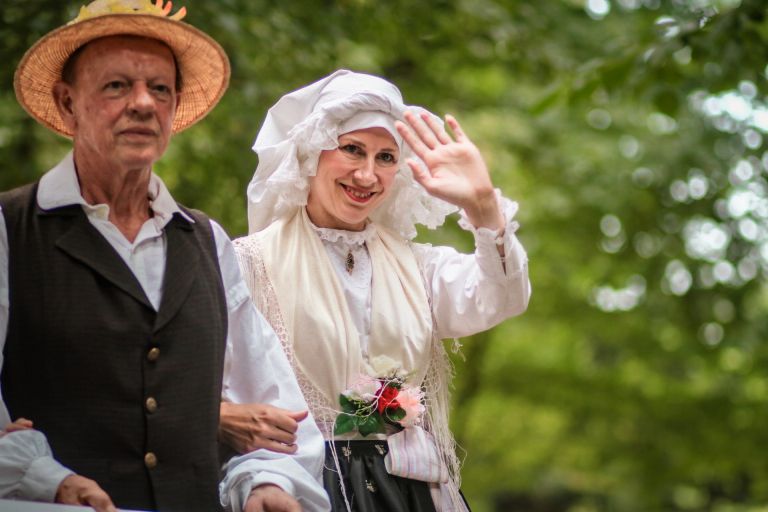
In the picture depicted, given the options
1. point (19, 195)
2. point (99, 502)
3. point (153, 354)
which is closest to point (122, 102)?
point (19, 195)

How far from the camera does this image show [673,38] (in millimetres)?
6051

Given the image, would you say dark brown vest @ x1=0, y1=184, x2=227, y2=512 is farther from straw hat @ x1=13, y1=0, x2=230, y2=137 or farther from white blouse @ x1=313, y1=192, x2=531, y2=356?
white blouse @ x1=313, y1=192, x2=531, y2=356

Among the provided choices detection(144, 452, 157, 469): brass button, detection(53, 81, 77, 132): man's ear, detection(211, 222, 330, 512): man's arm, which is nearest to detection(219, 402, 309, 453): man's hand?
detection(211, 222, 330, 512): man's arm

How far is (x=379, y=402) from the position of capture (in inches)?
153

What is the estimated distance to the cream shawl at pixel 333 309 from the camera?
391 cm

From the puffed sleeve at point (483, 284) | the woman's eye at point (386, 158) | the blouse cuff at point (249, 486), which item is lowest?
the blouse cuff at point (249, 486)

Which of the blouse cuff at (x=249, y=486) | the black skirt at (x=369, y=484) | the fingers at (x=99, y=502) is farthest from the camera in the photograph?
the black skirt at (x=369, y=484)

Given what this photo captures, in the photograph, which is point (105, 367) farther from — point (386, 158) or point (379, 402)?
point (386, 158)

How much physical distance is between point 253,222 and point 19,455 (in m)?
1.51

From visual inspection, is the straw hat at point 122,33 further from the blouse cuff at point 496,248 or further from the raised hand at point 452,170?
the blouse cuff at point 496,248

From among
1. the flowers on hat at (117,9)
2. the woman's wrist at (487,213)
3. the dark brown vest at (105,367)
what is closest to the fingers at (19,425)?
the dark brown vest at (105,367)

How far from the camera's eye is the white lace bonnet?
4.05 metres

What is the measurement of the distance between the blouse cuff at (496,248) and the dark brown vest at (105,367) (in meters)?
0.98

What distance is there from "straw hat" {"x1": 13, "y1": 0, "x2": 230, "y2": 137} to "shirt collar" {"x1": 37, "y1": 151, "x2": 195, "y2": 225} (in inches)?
7.9
